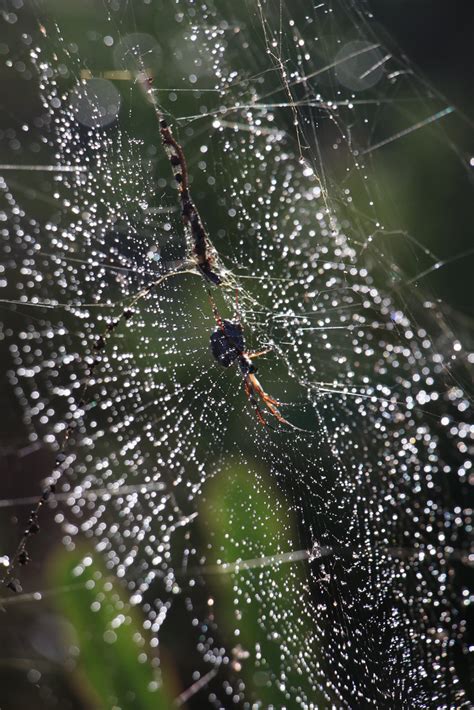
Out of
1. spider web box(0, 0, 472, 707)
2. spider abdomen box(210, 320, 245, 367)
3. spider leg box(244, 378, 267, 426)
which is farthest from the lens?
spider web box(0, 0, 472, 707)

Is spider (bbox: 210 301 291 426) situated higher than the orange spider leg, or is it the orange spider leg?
spider (bbox: 210 301 291 426)

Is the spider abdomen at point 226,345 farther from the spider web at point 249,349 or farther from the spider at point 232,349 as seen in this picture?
the spider web at point 249,349

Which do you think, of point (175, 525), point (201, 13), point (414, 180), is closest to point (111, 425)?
point (175, 525)

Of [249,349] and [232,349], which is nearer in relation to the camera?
[232,349]

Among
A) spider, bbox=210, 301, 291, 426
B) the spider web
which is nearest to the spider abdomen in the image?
spider, bbox=210, 301, 291, 426

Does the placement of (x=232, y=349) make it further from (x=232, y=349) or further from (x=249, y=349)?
(x=249, y=349)

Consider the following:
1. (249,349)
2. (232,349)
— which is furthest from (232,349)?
(249,349)

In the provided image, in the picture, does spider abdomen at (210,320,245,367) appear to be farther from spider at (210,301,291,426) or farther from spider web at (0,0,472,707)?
spider web at (0,0,472,707)
